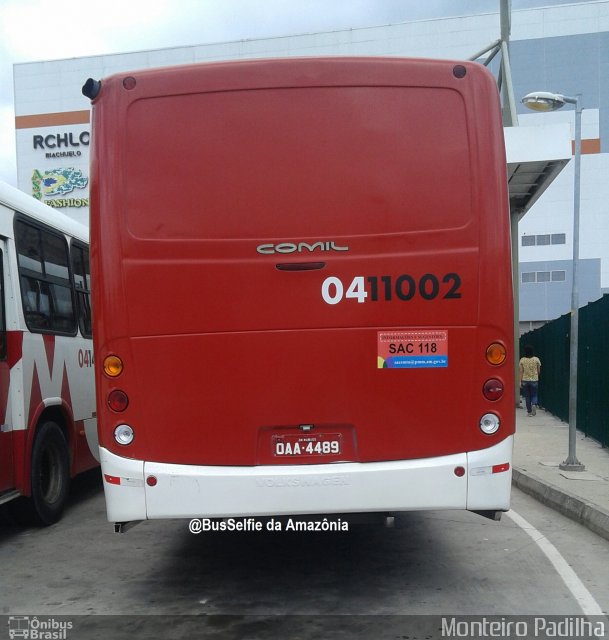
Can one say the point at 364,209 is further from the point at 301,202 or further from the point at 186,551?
the point at 186,551

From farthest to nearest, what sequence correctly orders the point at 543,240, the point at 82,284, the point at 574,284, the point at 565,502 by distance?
the point at 543,240 < the point at 574,284 < the point at 82,284 < the point at 565,502

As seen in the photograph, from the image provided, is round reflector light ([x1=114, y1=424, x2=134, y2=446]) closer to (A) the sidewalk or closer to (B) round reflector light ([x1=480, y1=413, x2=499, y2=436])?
(B) round reflector light ([x1=480, y1=413, x2=499, y2=436])

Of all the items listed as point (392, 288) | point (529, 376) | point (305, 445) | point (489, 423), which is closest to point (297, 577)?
point (305, 445)

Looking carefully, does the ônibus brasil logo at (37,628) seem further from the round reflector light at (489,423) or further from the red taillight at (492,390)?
the red taillight at (492,390)

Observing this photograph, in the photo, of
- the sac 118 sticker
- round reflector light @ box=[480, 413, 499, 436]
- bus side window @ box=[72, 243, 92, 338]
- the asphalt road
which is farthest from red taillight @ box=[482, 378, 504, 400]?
bus side window @ box=[72, 243, 92, 338]

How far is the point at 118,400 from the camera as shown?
4.95 m

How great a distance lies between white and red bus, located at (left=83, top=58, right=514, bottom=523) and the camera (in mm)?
4867

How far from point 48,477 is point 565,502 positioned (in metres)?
5.56

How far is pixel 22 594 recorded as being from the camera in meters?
5.54

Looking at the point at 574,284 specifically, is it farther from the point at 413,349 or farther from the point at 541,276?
the point at 541,276

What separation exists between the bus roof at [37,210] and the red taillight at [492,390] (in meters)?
4.83

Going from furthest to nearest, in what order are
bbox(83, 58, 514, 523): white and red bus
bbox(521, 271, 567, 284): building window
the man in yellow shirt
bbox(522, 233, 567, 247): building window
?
bbox(521, 271, 567, 284): building window, bbox(522, 233, 567, 247): building window, the man in yellow shirt, bbox(83, 58, 514, 523): white and red bus

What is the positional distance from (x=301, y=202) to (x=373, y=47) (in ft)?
146

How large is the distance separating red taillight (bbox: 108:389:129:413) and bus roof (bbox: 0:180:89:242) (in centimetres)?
310
